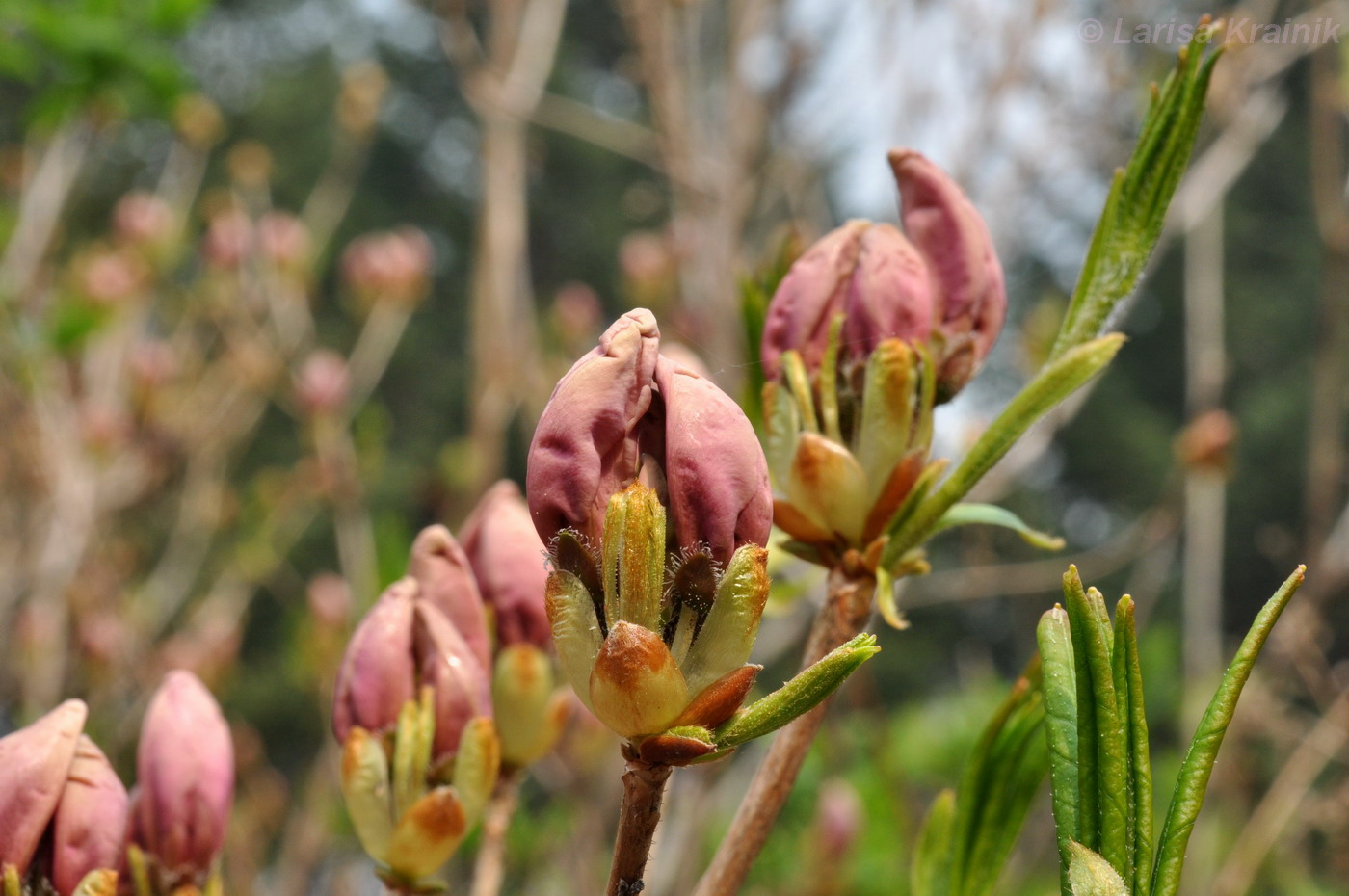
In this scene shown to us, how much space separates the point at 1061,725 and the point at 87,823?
0.47 meters

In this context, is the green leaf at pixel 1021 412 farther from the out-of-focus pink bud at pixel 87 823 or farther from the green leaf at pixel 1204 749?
the out-of-focus pink bud at pixel 87 823

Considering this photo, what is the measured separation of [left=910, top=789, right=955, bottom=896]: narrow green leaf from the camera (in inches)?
25.2

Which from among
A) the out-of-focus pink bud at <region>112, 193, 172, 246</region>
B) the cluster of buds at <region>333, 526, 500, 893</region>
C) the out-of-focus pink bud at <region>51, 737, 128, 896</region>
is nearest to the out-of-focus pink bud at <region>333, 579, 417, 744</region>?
the cluster of buds at <region>333, 526, 500, 893</region>

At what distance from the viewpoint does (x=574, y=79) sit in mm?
16141

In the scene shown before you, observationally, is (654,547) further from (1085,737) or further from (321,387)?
(321,387)

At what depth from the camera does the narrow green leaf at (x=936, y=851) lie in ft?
2.10

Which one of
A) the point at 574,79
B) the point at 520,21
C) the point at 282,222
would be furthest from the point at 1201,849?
the point at 574,79

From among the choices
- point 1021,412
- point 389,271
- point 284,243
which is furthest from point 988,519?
point 284,243

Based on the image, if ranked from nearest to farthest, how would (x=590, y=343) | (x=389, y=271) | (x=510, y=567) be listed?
1. (x=510, y=567)
2. (x=389, y=271)
3. (x=590, y=343)

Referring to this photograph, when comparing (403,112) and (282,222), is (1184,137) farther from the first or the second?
(403,112)

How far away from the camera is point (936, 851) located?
65cm

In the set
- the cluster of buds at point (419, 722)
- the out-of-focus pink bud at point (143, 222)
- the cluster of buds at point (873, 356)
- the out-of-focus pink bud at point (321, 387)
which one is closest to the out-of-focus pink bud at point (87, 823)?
the cluster of buds at point (419, 722)

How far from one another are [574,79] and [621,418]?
54.0 ft

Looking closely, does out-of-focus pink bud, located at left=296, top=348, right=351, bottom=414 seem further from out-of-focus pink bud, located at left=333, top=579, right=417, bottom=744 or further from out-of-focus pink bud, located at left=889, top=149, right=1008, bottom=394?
out-of-focus pink bud, located at left=889, top=149, right=1008, bottom=394
